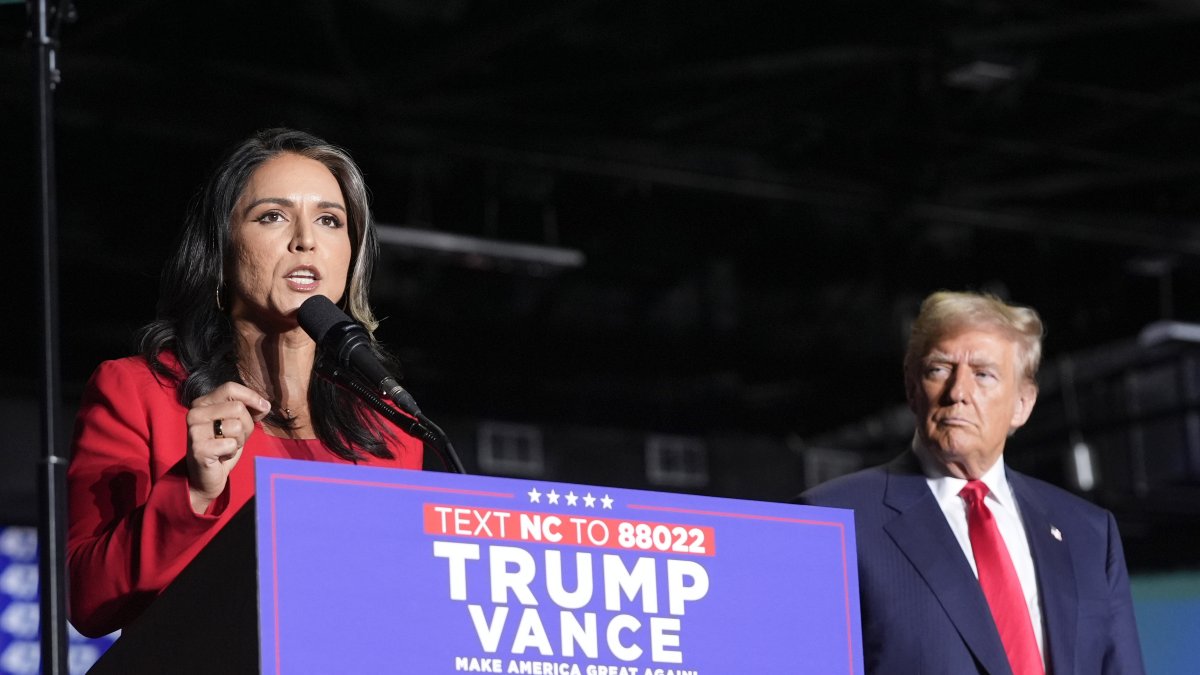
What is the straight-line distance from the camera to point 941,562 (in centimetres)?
237

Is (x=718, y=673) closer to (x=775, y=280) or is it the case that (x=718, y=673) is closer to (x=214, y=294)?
(x=214, y=294)

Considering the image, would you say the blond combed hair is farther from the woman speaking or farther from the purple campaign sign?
the purple campaign sign

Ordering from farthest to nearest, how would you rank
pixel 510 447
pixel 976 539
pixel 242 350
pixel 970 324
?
pixel 510 447 → pixel 970 324 → pixel 976 539 → pixel 242 350

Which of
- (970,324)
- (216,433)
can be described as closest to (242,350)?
Answer: (216,433)

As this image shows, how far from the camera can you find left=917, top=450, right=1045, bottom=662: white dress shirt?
7.82ft

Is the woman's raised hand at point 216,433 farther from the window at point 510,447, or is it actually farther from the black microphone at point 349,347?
the window at point 510,447

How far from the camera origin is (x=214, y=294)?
71.4 inches

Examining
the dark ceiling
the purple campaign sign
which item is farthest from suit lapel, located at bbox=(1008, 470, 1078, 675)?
the dark ceiling

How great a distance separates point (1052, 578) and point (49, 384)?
1.40 meters

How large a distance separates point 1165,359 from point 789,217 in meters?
4.15

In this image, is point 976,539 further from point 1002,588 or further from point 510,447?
point 510,447

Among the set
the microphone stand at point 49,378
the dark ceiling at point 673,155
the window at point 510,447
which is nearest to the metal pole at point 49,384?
the microphone stand at point 49,378

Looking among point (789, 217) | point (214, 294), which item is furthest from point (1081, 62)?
point (214, 294)

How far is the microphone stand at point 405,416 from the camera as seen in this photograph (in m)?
1.59
